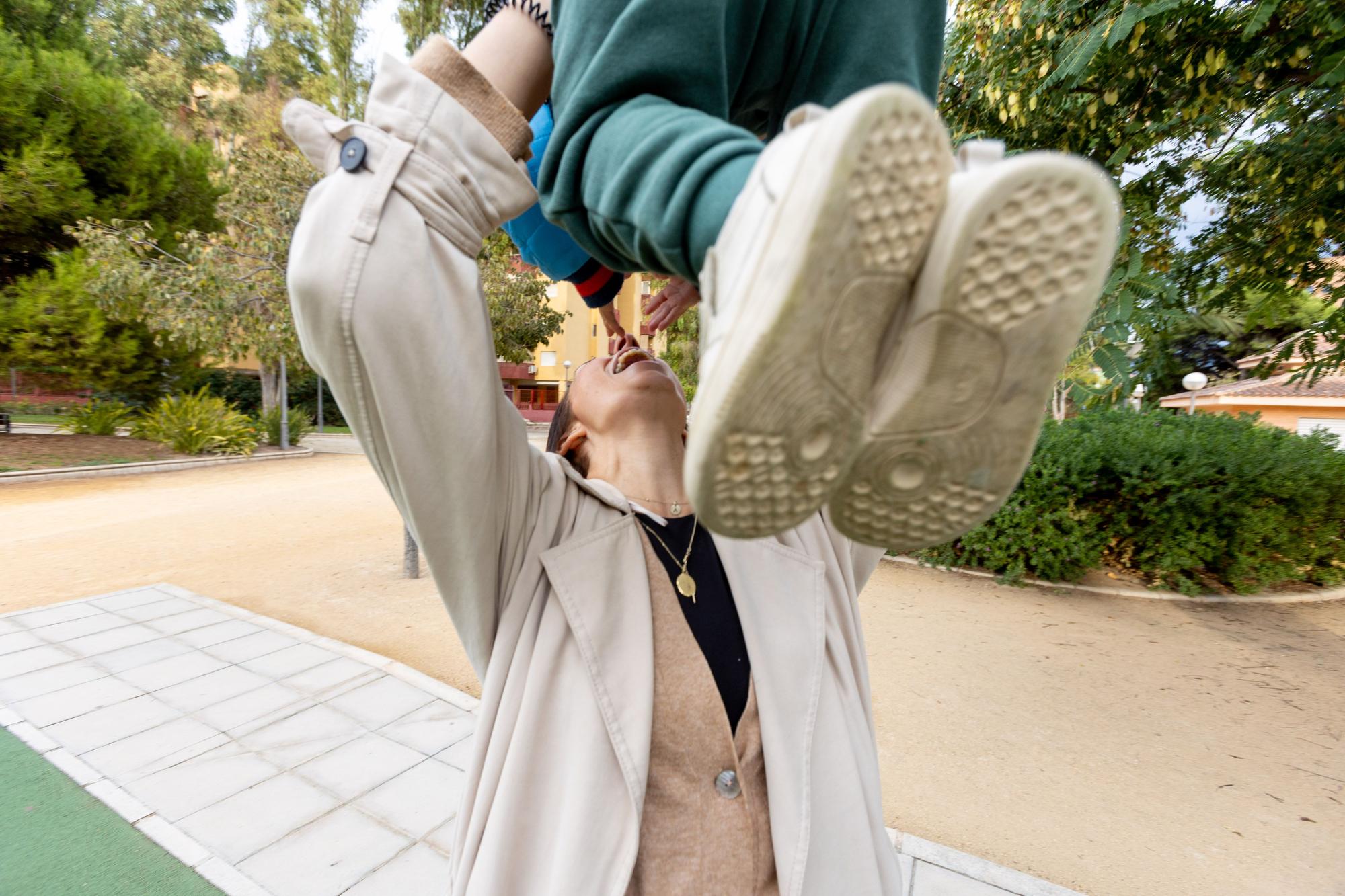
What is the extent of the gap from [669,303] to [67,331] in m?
15.2

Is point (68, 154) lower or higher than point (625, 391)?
higher

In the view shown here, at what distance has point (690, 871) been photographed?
3.53 ft

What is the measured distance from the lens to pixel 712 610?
4.01 feet

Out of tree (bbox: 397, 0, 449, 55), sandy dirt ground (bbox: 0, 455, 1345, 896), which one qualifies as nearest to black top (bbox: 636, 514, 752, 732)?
sandy dirt ground (bbox: 0, 455, 1345, 896)

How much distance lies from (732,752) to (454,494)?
1.99ft

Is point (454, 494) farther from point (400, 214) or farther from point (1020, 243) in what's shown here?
point (1020, 243)

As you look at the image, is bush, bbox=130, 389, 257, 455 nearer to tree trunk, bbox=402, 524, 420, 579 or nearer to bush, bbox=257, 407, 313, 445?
bush, bbox=257, 407, 313, 445

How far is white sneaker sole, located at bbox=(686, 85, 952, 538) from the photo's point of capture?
17.3 inches

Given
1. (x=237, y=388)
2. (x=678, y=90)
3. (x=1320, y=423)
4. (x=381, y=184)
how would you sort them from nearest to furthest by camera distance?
(x=678, y=90) → (x=381, y=184) → (x=1320, y=423) → (x=237, y=388)

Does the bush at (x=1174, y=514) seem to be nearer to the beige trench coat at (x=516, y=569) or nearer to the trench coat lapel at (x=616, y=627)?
the beige trench coat at (x=516, y=569)

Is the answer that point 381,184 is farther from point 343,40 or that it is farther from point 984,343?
point 343,40

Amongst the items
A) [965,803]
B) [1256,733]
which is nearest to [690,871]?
[965,803]

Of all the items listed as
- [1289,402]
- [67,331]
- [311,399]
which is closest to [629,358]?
[67,331]

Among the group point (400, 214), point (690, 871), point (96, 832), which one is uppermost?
point (400, 214)
